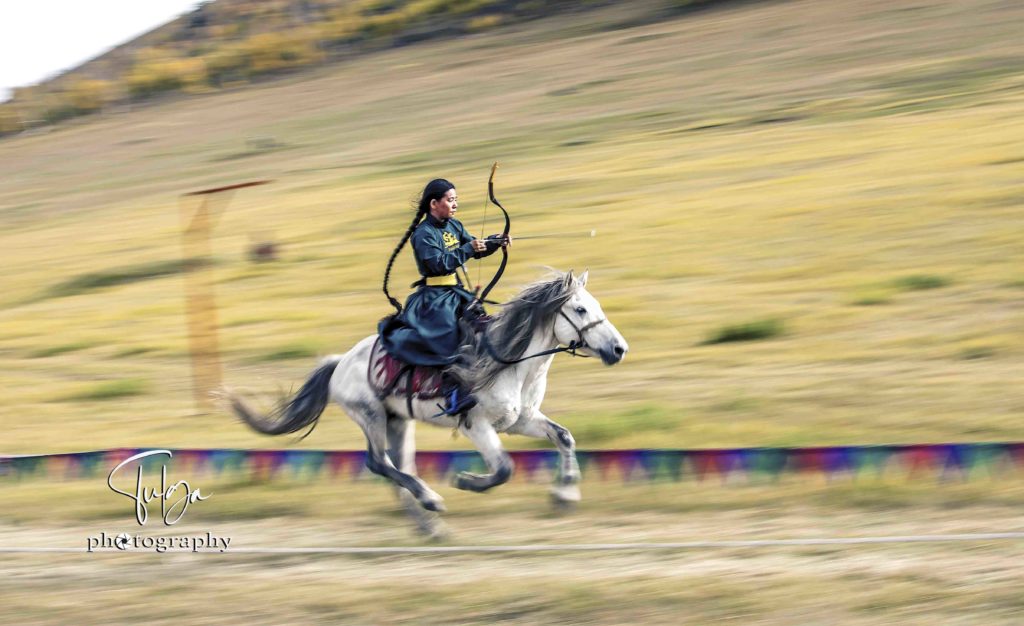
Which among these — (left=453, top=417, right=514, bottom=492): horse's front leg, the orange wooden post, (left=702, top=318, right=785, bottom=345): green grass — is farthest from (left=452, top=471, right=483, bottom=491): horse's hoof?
(left=702, top=318, right=785, bottom=345): green grass

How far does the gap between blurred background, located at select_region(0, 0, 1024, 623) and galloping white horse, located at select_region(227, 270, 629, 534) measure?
362 millimetres

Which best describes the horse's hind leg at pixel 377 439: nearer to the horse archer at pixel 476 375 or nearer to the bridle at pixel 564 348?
the horse archer at pixel 476 375

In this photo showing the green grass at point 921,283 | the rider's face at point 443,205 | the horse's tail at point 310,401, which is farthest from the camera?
the green grass at point 921,283

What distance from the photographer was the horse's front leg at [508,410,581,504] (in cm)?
782

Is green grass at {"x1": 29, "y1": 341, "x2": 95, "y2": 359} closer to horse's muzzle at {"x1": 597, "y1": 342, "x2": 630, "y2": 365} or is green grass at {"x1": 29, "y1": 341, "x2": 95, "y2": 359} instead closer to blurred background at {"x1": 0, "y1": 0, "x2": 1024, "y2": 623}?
blurred background at {"x1": 0, "y1": 0, "x2": 1024, "y2": 623}

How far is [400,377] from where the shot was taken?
26.1 ft

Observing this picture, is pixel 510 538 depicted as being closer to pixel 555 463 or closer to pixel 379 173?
pixel 555 463

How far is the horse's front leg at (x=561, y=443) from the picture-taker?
782 centimetres

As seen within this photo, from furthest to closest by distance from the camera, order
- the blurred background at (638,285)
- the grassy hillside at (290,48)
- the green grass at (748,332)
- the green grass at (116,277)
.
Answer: the grassy hillside at (290,48) → the green grass at (116,277) → the green grass at (748,332) → the blurred background at (638,285)

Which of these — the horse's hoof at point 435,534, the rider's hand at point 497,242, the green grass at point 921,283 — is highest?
the rider's hand at point 497,242

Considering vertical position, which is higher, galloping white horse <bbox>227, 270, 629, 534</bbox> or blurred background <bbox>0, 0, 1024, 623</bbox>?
galloping white horse <bbox>227, 270, 629, 534</bbox>

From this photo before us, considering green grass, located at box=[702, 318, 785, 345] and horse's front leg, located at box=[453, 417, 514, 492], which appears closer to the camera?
horse's front leg, located at box=[453, 417, 514, 492]

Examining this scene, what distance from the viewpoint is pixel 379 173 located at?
32.8 m

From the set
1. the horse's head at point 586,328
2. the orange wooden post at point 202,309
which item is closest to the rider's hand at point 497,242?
the horse's head at point 586,328
